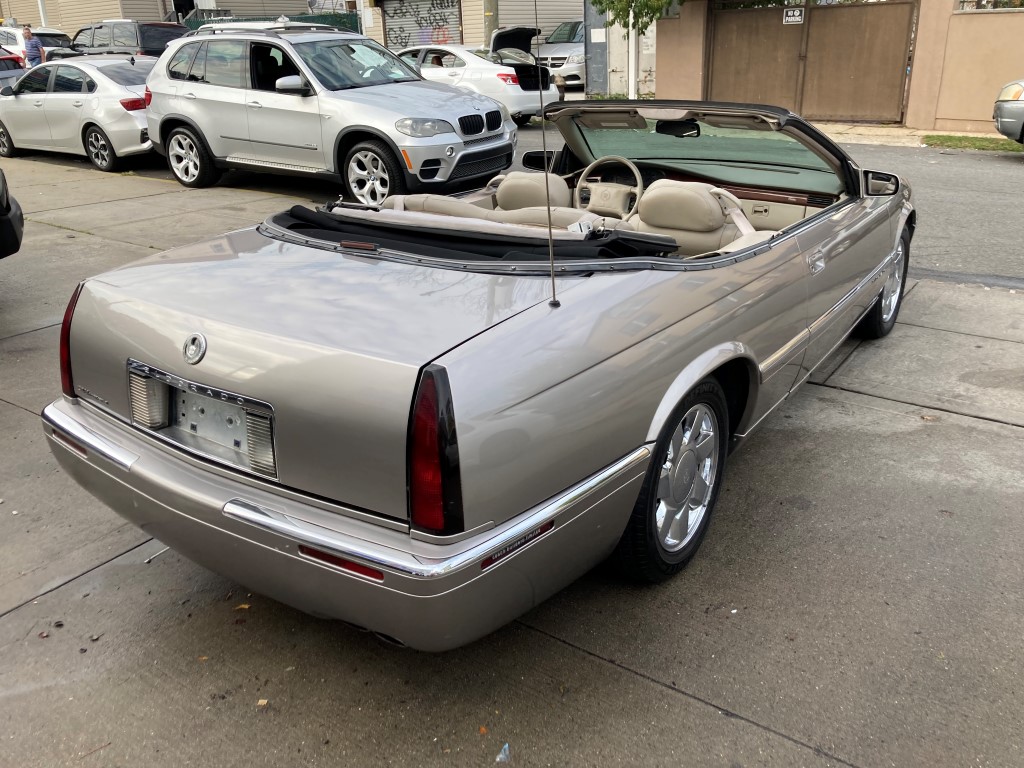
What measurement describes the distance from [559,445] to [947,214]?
7839mm

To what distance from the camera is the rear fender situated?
2604 millimetres

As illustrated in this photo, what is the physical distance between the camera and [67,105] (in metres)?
11.7

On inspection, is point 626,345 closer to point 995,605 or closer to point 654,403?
point 654,403

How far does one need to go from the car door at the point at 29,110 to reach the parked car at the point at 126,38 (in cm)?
660

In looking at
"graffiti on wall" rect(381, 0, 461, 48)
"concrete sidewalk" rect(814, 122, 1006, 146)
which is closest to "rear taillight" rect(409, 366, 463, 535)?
"concrete sidewalk" rect(814, 122, 1006, 146)

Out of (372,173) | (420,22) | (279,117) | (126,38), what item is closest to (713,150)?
(372,173)

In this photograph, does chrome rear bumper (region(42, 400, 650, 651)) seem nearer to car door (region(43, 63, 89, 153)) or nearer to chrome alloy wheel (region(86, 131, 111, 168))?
chrome alloy wheel (region(86, 131, 111, 168))

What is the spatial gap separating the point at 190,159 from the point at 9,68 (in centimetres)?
866

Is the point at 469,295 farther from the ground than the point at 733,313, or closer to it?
farther from the ground

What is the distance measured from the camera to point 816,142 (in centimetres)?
384

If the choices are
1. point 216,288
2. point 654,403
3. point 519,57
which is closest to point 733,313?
point 654,403

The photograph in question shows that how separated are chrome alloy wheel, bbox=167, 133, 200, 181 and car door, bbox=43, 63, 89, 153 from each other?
2.09 meters

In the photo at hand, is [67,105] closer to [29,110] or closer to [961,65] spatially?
[29,110]

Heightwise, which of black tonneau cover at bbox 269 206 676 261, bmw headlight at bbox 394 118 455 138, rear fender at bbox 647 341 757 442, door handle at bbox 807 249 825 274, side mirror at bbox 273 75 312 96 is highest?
side mirror at bbox 273 75 312 96
